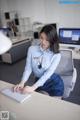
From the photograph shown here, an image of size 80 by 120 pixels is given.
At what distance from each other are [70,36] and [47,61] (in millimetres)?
1546

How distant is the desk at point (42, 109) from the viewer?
1171mm

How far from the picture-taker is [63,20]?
14.5 ft

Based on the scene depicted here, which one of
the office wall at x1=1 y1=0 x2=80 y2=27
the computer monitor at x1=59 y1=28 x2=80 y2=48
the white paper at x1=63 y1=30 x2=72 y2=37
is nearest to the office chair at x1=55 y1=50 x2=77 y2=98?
the computer monitor at x1=59 y1=28 x2=80 y2=48

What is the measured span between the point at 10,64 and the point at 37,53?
2.79 metres

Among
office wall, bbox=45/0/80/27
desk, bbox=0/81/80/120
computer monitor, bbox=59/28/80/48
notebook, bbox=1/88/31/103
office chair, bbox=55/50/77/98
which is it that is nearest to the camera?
desk, bbox=0/81/80/120

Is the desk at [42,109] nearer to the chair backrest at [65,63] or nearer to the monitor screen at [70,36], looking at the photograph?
the chair backrest at [65,63]

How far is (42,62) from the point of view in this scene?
1762mm

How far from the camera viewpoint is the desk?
1.17 m

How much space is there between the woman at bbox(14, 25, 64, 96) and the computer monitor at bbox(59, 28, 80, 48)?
4.40ft

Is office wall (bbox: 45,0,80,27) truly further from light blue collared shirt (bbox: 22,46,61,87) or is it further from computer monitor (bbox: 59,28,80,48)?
light blue collared shirt (bbox: 22,46,61,87)

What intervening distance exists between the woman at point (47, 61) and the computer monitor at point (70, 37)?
1.34 metres

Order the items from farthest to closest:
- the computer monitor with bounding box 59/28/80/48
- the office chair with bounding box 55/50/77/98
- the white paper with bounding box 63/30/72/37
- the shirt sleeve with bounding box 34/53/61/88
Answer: the white paper with bounding box 63/30/72/37 → the computer monitor with bounding box 59/28/80/48 → the office chair with bounding box 55/50/77/98 → the shirt sleeve with bounding box 34/53/61/88

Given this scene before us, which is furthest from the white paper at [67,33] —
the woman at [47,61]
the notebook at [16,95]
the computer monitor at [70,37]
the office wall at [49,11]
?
the notebook at [16,95]

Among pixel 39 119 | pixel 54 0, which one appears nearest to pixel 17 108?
pixel 39 119
